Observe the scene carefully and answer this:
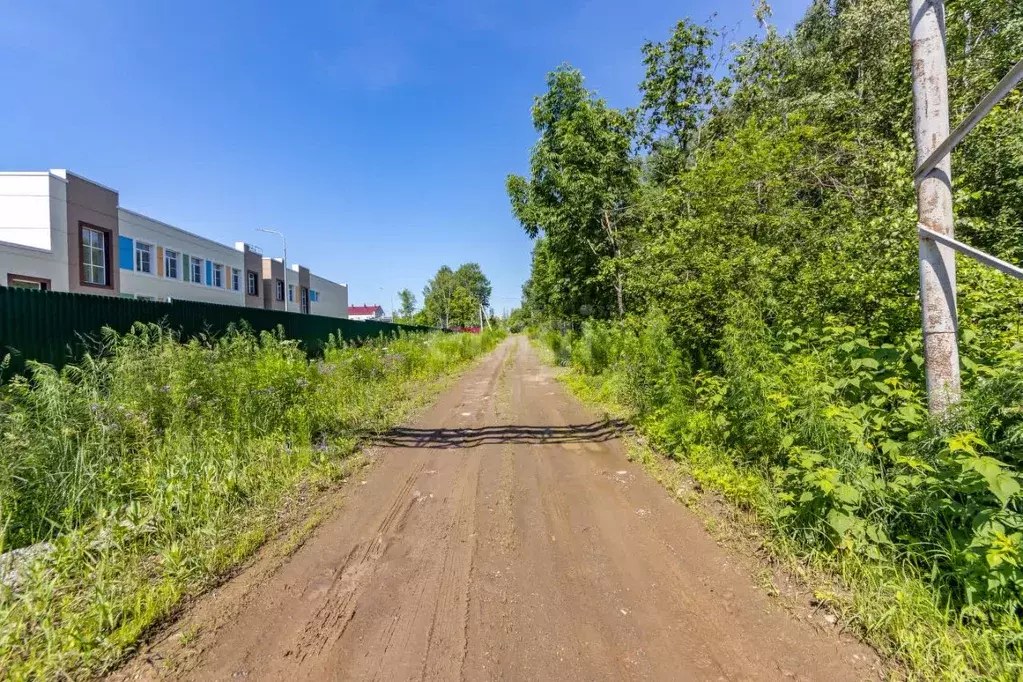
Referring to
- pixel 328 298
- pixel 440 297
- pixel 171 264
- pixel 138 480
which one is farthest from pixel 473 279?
pixel 138 480

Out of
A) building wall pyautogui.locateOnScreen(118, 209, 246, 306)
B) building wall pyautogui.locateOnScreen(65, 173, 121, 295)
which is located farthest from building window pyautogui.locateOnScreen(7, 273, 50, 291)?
building wall pyautogui.locateOnScreen(118, 209, 246, 306)

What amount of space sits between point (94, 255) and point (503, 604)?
23.7m

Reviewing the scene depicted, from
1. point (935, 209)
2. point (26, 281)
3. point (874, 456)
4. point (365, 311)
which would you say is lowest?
point (874, 456)

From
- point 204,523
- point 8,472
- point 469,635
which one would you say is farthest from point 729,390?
point 8,472

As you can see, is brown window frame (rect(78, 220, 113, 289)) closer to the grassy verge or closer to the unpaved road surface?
the unpaved road surface

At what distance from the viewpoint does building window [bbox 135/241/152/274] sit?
20703 millimetres

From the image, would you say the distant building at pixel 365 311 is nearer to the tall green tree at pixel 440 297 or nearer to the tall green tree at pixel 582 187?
the tall green tree at pixel 440 297

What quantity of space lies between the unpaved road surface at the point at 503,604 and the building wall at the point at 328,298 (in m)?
43.6

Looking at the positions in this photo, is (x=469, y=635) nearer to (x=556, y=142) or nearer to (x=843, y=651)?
(x=843, y=651)

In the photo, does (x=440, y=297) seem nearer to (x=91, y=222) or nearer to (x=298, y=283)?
(x=298, y=283)

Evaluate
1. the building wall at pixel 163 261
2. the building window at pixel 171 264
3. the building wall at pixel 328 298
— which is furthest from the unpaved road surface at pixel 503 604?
the building wall at pixel 328 298

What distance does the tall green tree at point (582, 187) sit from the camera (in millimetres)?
14891

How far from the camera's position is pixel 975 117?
262 cm

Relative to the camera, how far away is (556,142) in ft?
54.1
